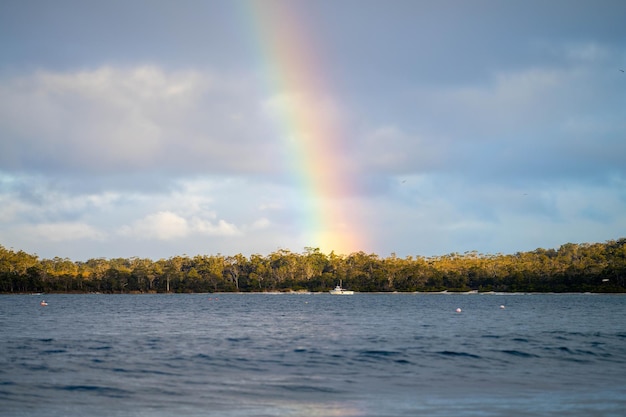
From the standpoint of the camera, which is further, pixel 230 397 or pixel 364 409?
pixel 230 397

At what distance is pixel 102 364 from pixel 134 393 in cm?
1007

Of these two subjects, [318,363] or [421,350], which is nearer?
[318,363]

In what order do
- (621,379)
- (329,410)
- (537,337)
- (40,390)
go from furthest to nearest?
(537,337)
(621,379)
(40,390)
(329,410)

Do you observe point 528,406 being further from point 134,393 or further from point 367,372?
point 134,393

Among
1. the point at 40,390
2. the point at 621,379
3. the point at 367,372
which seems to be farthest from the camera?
the point at 367,372

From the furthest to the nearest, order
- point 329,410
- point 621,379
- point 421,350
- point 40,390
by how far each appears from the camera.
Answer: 1. point 421,350
2. point 621,379
3. point 40,390
4. point 329,410

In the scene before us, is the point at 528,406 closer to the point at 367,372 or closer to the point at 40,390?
the point at 367,372

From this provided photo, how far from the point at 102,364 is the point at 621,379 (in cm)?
2726

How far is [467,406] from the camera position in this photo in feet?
81.5

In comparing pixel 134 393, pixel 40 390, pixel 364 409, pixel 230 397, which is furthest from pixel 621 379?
pixel 40 390

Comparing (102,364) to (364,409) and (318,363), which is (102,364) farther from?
(364,409)

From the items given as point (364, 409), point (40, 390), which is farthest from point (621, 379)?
point (40, 390)

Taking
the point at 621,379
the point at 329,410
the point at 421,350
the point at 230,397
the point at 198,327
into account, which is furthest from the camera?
the point at 198,327

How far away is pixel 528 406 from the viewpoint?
82.0 ft
